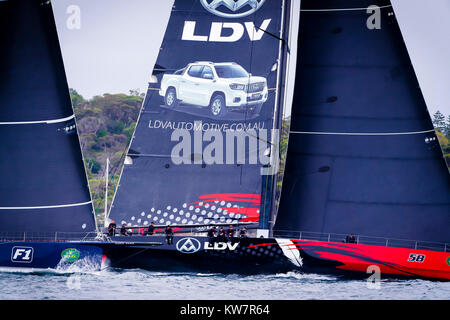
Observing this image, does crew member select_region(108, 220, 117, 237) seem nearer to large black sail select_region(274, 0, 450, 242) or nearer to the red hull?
large black sail select_region(274, 0, 450, 242)

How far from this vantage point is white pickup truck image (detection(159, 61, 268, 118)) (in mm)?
21766

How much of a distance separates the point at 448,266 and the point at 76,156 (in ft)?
30.7

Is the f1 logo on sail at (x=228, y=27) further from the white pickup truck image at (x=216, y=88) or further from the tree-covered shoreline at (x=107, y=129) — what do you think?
the tree-covered shoreline at (x=107, y=129)

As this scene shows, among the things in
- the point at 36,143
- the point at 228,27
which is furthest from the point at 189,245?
the point at 228,27

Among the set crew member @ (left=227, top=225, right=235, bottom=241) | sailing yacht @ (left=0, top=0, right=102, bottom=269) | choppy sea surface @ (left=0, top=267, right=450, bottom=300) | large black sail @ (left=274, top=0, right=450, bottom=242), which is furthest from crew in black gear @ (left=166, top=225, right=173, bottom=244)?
large black sail @ (left=274, top=0, right=450, bottom=242)

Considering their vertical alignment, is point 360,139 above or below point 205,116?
below

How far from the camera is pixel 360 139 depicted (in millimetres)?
20906

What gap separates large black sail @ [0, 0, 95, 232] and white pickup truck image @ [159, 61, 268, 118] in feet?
8.99

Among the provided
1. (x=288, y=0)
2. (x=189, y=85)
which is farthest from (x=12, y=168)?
(x=288, y=0)

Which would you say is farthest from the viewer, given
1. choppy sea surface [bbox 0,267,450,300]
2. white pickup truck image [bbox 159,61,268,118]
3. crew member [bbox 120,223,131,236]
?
white pickup truck image [bbox 159,61,268,118]

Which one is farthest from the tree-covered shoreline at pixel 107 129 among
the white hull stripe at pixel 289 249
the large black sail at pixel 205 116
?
the white hull stripe at pixel 289 249

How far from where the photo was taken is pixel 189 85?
22.1m

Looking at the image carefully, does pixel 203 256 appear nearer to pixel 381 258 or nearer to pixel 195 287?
pixel 195 287

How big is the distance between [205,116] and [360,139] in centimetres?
399
